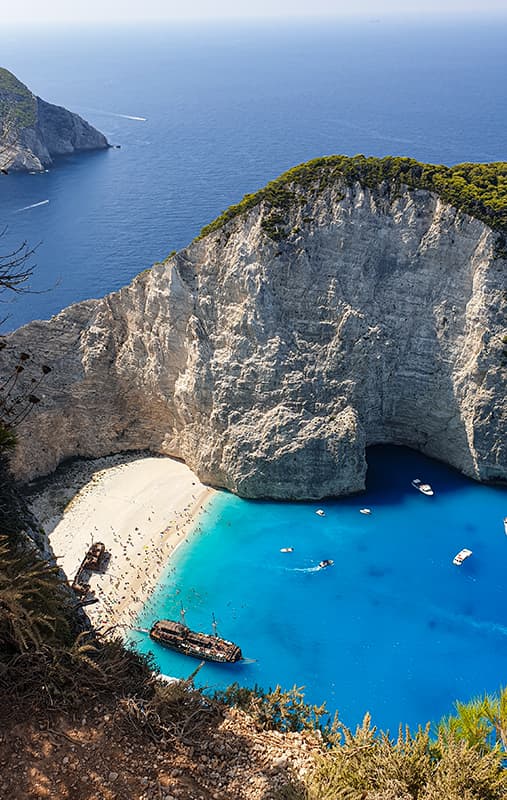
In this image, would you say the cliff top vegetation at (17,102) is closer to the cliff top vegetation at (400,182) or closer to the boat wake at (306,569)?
the cliff top vegetation at (400,182)

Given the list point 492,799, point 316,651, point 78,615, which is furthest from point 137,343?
point 492,799

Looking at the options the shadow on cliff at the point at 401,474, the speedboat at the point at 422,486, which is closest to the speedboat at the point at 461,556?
the speedboat at the point at 422,486

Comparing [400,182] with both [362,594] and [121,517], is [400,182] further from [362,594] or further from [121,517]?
[121,517]

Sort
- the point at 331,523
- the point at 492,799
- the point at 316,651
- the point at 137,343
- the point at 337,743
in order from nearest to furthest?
1. the point at 492,799
2. the point at 337,743
3. the point at 316,651
4. the point at 331,523
5. the point at 137,343

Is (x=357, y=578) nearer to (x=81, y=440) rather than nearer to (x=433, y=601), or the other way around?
(x=433, y=601)

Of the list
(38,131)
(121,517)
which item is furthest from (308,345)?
(38,131)
